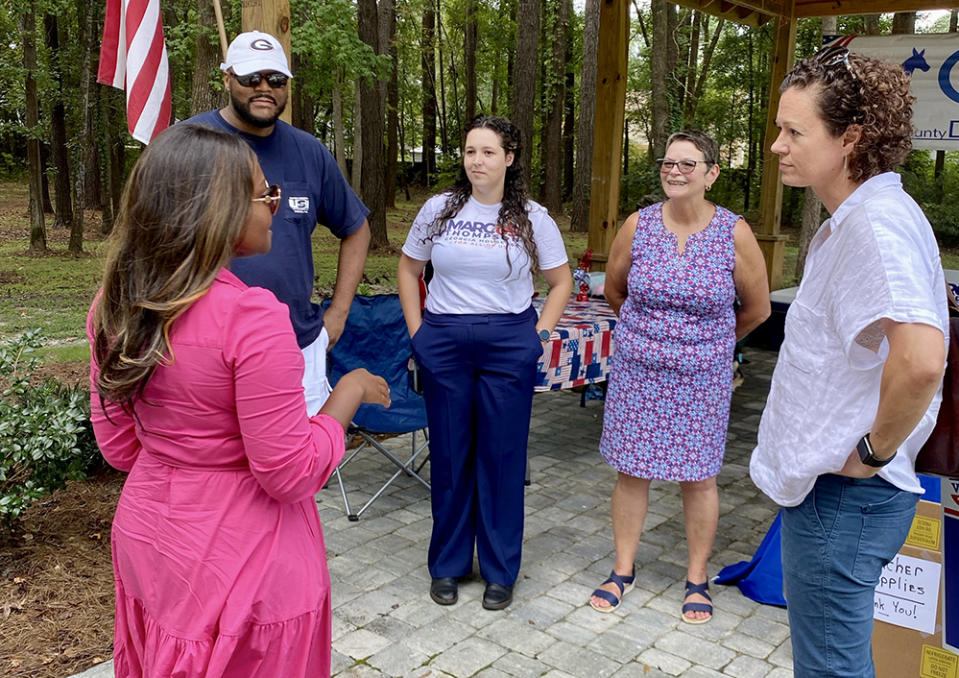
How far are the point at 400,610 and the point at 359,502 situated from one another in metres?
1.25

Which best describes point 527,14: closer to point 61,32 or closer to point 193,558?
point 61,32

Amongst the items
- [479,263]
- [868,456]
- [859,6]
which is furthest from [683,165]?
[859,6]

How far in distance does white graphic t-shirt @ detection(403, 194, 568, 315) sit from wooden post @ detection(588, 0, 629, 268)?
3.49m

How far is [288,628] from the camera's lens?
1.73 m

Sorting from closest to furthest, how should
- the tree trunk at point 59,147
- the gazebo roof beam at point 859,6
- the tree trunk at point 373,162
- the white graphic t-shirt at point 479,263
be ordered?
the white graphic t-shirt at point 479,263 → the gazebo roof beam at point 859,6 → the tree trunk at point 373,162 → the tree trunk at point 59,147

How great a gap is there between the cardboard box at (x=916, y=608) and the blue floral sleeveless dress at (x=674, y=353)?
0.95 metres

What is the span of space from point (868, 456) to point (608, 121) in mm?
5564

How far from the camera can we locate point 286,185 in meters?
3.06

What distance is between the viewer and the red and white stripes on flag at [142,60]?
3.80 metres

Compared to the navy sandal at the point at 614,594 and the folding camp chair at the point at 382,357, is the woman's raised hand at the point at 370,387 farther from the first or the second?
the folding camp chair at the point at 382,357

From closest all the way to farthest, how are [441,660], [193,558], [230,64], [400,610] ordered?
[193,558] → [230,64] → [441,660] → [400,610]

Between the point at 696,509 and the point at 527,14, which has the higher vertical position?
the point at 527,14

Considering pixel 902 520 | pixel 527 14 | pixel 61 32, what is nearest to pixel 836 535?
pixel 902 520

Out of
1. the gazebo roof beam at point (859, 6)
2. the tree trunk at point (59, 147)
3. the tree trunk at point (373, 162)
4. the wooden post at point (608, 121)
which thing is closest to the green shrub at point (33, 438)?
the wooden post at point (608, 121)
